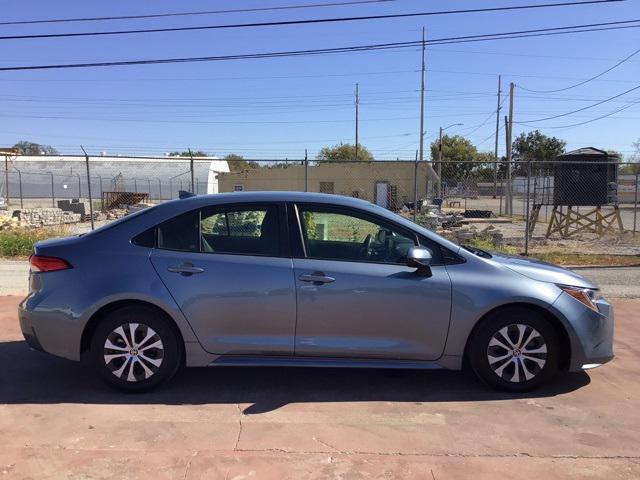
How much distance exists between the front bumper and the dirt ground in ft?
1.02

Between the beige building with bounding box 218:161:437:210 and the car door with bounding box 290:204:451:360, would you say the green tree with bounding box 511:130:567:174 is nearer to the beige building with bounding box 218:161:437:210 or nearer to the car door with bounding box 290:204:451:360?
the beige building with bounding box 218:161:437:210

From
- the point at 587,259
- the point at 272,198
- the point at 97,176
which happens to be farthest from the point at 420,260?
the point at 97,176

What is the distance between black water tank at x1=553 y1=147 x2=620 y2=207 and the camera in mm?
17750

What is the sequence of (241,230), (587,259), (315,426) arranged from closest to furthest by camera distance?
(315,426) → (241,230) → (587,259)

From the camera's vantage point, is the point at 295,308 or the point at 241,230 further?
the point at 241,230

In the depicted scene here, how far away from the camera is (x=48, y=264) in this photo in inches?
173

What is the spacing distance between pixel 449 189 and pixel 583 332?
41.8m

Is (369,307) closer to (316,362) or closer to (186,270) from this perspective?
(316,362)

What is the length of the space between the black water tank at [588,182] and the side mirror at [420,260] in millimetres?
14955

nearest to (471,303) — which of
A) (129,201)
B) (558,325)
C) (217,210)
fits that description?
(558,325)

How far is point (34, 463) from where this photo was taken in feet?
11.0

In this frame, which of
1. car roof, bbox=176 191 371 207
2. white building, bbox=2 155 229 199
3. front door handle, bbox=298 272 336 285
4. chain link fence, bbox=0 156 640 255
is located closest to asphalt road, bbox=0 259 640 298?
chain link fence, bbox=0 156 640 255

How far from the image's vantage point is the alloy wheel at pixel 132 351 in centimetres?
430

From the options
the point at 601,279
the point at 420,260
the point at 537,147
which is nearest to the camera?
the point at 420,260
